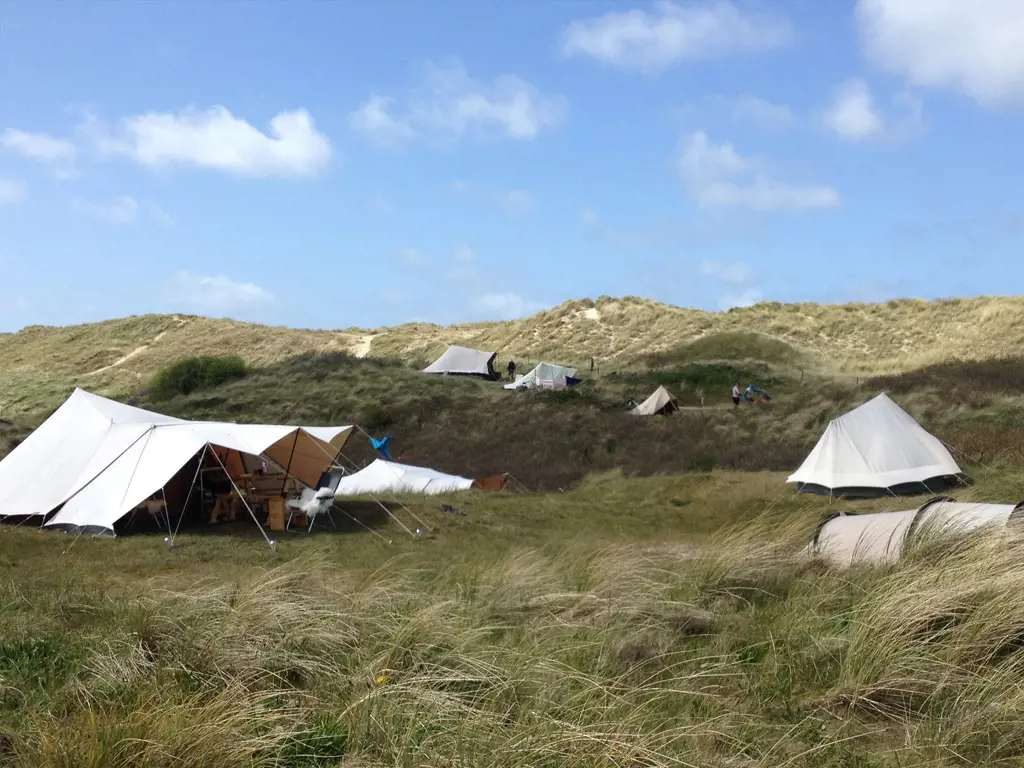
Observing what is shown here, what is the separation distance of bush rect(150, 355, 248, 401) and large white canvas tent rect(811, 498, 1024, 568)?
40.3 meters

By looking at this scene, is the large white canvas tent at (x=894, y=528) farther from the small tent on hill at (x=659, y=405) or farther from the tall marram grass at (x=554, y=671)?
the small tent on hill at (x=659, y=405)

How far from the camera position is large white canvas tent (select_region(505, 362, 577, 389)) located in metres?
41.7

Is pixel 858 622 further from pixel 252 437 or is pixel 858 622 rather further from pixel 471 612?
pixel 252 437

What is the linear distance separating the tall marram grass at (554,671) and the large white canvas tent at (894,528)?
60 cm

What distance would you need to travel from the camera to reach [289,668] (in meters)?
4.64

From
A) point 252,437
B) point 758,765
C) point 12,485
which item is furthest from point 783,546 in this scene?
point 12,485

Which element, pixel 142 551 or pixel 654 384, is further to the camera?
pixel 654 384

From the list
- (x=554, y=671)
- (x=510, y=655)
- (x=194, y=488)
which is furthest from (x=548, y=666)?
(x=194, y=488)

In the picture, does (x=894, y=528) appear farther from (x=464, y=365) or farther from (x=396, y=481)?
(x=464, y=365)

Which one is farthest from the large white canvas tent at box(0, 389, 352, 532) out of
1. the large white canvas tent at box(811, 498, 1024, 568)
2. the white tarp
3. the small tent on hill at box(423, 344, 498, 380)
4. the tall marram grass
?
the small tent on hill at box(423, 344, 498, 380)

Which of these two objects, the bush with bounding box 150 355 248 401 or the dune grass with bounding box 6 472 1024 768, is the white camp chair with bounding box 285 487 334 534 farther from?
the bush with bounding box 150 355 248 401

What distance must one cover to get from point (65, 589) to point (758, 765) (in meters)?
6.70

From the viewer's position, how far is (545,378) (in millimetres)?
42250

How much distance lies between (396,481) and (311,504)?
5737 mm
